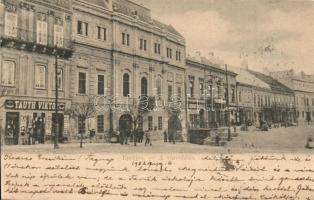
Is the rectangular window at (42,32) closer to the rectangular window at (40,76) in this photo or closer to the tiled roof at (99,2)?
the rectangular window at (40,76)

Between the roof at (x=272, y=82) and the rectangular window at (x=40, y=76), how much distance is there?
6.42 feet

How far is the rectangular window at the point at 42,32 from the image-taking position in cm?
331

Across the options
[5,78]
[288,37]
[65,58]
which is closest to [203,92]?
[288,37]

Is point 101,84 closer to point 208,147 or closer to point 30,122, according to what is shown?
point 30,122

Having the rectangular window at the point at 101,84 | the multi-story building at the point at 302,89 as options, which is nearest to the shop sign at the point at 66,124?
the rectangular window at the point at 101,84

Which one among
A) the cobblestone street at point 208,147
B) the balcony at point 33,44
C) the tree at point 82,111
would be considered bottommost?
the cobblestone street at point 208,147

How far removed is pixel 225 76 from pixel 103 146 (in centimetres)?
139

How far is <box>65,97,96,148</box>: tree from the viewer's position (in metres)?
3.30

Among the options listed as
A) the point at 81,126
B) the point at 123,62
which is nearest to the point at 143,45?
the point at 123,62

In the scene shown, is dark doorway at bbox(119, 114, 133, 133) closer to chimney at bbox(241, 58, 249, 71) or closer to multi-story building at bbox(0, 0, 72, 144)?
multi-story building at bbox(0, 0, 72, 144)

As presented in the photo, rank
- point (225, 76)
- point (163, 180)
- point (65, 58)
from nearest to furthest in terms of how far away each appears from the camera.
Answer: point (163, 180)
point (65, 58)
point (225, 76)

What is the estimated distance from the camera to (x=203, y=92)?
359cm

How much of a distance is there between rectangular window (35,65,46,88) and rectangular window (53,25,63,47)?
257 millimetres

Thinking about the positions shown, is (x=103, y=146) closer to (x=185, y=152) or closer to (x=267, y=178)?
(x=185, y=152)
